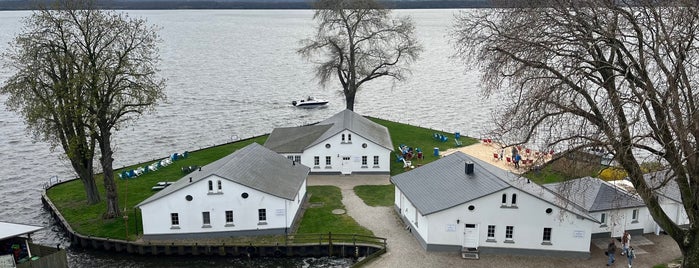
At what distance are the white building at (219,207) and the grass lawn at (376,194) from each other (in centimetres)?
767

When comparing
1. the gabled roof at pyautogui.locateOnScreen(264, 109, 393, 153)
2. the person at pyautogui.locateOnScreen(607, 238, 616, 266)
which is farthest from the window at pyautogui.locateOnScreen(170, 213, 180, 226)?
the person at pyautogui.locateOnScreen(607, 238, 616, 266)

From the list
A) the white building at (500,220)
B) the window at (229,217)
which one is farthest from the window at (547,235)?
the window at (229,217)

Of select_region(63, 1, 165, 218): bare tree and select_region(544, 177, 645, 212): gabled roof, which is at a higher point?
select_region(63, 1, 165, 218): bare tree

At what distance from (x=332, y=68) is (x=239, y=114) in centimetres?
2338

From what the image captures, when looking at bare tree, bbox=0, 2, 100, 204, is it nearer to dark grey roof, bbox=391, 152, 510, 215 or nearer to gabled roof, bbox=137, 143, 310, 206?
gabled roof, bbox=137, 143, 310, 206

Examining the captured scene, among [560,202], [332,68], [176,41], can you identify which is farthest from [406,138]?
[176,41]

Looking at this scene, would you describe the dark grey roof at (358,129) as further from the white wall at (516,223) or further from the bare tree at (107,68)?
the white wall at (516,223)

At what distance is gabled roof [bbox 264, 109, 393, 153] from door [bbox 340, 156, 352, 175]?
2.57 m

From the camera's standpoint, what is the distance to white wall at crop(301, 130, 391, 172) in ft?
169

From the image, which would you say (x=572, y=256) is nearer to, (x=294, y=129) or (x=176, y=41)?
(x=294, y=129)

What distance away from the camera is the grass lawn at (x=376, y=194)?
145 ft

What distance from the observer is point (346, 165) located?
52.1 meters

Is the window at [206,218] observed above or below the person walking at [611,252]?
above

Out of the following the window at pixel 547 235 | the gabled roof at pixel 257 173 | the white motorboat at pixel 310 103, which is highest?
the white motorboat at pixel 310 103
